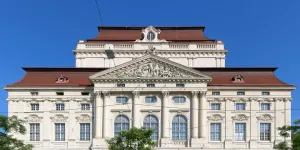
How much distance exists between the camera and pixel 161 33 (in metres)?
77.3

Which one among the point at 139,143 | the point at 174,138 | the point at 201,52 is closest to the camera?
the point at 139,143

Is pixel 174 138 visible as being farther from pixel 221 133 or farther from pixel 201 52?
pixel 201 52

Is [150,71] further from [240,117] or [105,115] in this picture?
[240,117]

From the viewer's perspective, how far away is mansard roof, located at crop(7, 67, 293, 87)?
6550 cm

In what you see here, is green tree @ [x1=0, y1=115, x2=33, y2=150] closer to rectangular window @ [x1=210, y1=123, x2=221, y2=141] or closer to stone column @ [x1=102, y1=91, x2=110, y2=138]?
stone column @ [x1=102, y1=91, x2=110, y2=138]

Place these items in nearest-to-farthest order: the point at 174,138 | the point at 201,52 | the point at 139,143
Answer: the point at 139,143
the point at 174,138
the point at 201,52

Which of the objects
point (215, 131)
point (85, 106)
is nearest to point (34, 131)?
point (85, 106)

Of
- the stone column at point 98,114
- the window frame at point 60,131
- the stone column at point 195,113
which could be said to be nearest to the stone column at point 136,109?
the stone column at point 98,114

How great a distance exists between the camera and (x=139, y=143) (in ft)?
162

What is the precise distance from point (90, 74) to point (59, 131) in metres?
8.58

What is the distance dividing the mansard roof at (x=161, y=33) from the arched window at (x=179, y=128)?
15.9 meters

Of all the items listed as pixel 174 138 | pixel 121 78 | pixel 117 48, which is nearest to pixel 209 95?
pixel 174 138

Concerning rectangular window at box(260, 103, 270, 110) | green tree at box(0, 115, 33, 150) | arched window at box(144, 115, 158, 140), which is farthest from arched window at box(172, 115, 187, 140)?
green tree at box(0, 115, 33, 150)

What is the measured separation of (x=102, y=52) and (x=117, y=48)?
2.36m
